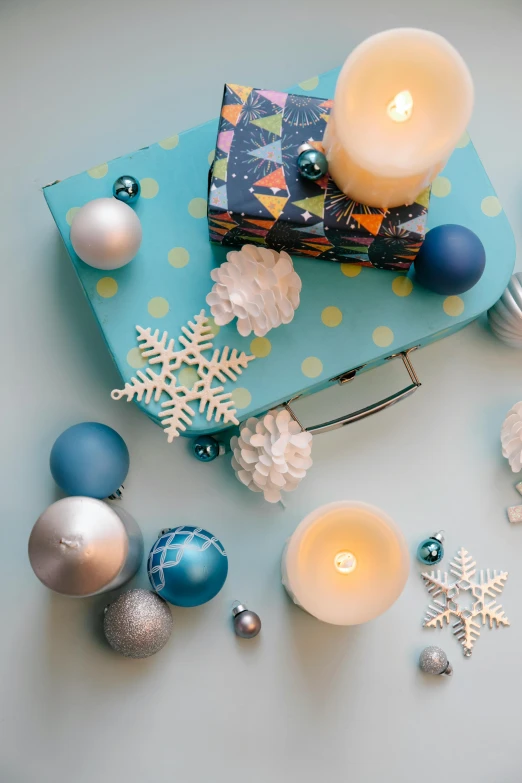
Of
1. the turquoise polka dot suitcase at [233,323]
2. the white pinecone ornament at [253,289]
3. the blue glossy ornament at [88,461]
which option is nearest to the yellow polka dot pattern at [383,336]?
the turquoise polka dot suitcase at [233,323]

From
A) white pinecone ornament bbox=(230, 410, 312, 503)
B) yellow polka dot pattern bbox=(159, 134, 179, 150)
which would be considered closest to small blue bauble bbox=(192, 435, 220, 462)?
white pinecone ornament bbox=(230, 410, 312, 503)

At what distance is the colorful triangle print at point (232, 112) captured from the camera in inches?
29.0

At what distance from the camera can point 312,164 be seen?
0.69 m

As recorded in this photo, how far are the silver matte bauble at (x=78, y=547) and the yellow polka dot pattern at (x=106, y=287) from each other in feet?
0.76

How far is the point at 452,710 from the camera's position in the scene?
86 cm

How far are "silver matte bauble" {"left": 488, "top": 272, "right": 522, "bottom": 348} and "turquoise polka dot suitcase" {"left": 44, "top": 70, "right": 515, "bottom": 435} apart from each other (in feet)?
0.13

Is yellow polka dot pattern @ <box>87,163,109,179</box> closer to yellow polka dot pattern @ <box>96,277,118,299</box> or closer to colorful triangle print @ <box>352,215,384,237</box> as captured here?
yellow polka dot pattern @ <box>96,277,118,299</box>

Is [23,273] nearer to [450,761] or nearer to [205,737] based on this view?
[205,737]

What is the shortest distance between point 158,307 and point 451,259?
1.08ft

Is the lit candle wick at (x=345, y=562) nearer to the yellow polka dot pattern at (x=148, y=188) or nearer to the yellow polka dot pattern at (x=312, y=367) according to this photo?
the yellow polka dot pattern at (x=312, y=367)

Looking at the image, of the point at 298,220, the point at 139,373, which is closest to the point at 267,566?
the point at 139,373

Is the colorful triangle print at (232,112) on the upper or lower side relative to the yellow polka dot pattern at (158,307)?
upper

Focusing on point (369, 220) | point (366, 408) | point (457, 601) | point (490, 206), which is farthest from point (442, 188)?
point (457, 601)

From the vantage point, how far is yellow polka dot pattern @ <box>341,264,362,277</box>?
80 centimetres
